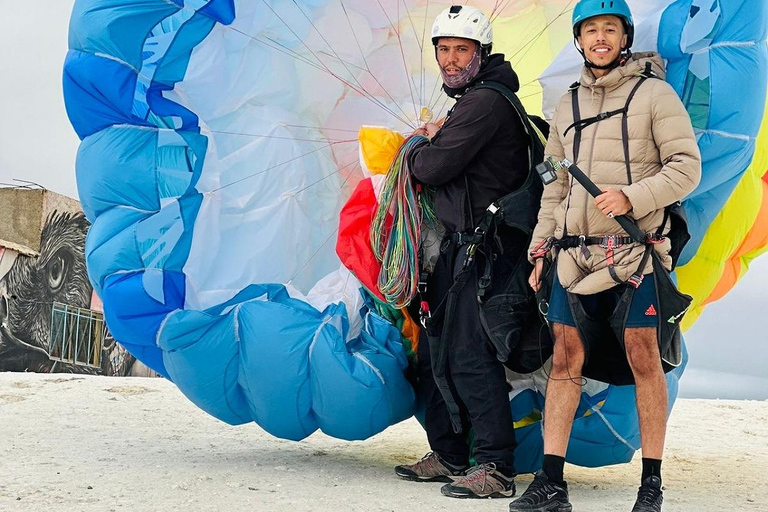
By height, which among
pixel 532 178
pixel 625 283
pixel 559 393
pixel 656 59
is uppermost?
pixel 656 59

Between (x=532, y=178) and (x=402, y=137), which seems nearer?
(x=532, y=178)

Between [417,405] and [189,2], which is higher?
[189,2]

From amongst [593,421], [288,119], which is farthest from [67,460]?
[593,421]

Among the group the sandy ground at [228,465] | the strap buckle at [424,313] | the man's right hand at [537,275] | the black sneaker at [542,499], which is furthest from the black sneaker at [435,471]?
the man's right hand at [537,275]

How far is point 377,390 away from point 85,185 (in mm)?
1445

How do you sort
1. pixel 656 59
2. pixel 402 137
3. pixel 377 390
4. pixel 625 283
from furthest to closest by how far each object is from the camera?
pixel 402 137 → pixel 377 390 → pixel 656 59 → pixel 625 283

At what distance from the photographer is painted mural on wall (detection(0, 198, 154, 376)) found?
15.0m

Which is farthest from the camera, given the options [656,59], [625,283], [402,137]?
[402,137]

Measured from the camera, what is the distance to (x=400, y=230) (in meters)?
3.48

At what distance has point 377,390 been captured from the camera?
3.54 m

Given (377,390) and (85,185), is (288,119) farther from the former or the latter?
(377,390)

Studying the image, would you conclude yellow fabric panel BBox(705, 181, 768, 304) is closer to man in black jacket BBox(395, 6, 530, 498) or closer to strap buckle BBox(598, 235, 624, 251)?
man in black jacket BBox(395, 6, 530, 498)

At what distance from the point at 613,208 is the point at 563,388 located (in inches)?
22.8

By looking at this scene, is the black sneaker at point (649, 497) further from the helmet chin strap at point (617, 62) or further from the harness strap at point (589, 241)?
the helmet chin strap at point (617, 62)
